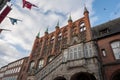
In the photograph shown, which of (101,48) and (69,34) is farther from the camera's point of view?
(69,34)

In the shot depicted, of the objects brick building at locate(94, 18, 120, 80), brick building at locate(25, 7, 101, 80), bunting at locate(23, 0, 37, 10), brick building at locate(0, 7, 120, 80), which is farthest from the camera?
brick building at locate(94, 18, 120, 80)

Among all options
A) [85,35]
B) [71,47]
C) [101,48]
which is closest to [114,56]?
[101,48]

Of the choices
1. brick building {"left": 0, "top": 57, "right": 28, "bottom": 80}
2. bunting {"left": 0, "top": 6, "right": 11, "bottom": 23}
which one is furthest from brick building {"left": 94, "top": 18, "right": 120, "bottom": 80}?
brick building {"left": 0, "top": 57, "right": 28, "bottom": 80}

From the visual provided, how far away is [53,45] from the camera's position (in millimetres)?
29906

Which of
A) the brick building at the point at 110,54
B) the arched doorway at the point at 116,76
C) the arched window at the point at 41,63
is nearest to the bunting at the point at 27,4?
the brick building at the point at 110,54

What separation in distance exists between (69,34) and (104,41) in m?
10.3

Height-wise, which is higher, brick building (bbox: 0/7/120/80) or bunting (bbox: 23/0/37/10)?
bunting (bbox: 23/0/37/10)

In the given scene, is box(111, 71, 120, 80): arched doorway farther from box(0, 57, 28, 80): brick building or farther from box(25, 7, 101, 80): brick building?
box(0, 57, 28, 80): brick building

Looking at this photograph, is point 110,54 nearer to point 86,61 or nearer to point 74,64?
point 86,61

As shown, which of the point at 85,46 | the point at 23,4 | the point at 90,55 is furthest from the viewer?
the point at 85,46

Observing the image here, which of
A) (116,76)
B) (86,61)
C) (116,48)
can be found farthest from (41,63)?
(116,48)

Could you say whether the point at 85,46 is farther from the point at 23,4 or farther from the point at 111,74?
the point at 23,4

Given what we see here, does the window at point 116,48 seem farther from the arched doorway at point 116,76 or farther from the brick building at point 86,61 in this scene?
the arched doorway at point 116,76

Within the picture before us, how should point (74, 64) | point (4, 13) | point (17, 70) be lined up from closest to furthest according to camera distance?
point (4, 13)
point (74, 64)
point (17, 70)
